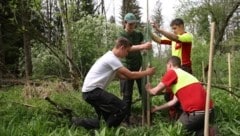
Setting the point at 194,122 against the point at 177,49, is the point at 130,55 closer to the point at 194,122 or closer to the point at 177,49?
the point at 177,49

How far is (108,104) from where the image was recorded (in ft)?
25.0

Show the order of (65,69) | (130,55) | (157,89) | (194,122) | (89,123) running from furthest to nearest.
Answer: (65,69)
(130,55)
(89,123)
(157,89)
(194,122)

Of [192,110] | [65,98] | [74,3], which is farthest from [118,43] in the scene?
[74,3]

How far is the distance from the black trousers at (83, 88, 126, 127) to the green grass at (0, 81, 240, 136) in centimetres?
16

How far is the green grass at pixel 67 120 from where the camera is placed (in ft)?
24.1

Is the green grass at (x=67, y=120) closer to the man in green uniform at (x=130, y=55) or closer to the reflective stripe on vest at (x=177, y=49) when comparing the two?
the man in green uniform at (x=130, y=55)

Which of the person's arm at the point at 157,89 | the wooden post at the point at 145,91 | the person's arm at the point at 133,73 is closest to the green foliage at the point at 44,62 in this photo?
the wooden post at the point at 145,91

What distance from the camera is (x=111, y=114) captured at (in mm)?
7695

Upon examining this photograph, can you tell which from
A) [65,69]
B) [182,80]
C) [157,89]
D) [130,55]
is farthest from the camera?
[65,69]

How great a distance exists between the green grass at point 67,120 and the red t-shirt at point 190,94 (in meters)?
0.34

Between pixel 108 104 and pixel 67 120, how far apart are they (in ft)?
4.41

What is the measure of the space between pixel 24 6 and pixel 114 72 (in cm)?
744

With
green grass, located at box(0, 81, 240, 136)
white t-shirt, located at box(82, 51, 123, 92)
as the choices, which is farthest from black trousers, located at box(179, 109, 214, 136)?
white t-shirt, located at box(82, 51, 123, 92)

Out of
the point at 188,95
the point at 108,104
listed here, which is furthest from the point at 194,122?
the point at 108,104
